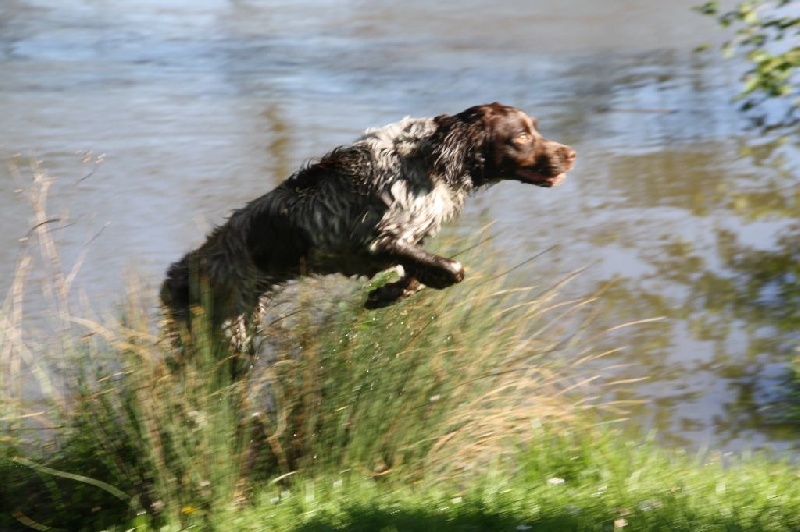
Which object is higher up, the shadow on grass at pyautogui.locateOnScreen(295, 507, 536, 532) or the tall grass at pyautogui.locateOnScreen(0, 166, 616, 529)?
the tall grass at pyautogui.locateOnScreen(0, 166, 616, 529)

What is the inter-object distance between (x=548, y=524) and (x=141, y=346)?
190cm

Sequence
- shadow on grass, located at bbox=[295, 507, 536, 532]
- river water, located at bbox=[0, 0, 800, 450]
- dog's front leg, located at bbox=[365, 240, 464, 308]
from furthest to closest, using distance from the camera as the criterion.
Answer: river water, located at bbox=[0, 0, 800, 450] → dog's front leg, located at bbox=[365, 240, 464, 308] → shadow on grass, located at bbox=[295, 507, 536, 532]

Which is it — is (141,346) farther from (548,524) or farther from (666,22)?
(666,22)

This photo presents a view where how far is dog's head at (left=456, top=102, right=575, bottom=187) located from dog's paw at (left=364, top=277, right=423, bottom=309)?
565 mm

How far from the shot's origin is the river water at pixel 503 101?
8.15 meters

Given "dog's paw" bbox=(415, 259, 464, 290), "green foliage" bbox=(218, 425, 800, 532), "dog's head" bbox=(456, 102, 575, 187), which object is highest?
"dog's head" bbox=(456, 102, 575, 187)

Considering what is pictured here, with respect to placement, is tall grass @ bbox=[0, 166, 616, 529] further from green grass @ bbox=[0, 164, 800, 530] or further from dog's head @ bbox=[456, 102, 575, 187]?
dog's head @ bbox=[456, 102, 575, 187]

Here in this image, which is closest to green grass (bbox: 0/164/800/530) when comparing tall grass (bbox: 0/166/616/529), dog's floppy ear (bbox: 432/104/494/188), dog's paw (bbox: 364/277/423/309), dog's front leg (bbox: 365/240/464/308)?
tall grass (bbox: 0/166/616/529)

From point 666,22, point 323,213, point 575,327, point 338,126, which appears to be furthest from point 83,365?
point 666,22

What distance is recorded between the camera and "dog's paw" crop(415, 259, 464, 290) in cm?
514

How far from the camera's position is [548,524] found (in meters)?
5.05

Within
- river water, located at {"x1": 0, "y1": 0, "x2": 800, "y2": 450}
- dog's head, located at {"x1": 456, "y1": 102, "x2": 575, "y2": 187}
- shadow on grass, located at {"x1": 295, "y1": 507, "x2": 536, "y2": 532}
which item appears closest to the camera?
shadow on grass, located at {"x1": 295, "y1": 507, "x2": 536, "y2": 532}

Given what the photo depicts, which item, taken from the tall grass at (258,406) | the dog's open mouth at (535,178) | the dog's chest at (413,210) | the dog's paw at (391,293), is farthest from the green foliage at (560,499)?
the dog's open mouth at (535,178)

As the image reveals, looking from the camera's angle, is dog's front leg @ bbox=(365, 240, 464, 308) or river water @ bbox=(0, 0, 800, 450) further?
river water @ bbox=(0, 0, 800, 450)
